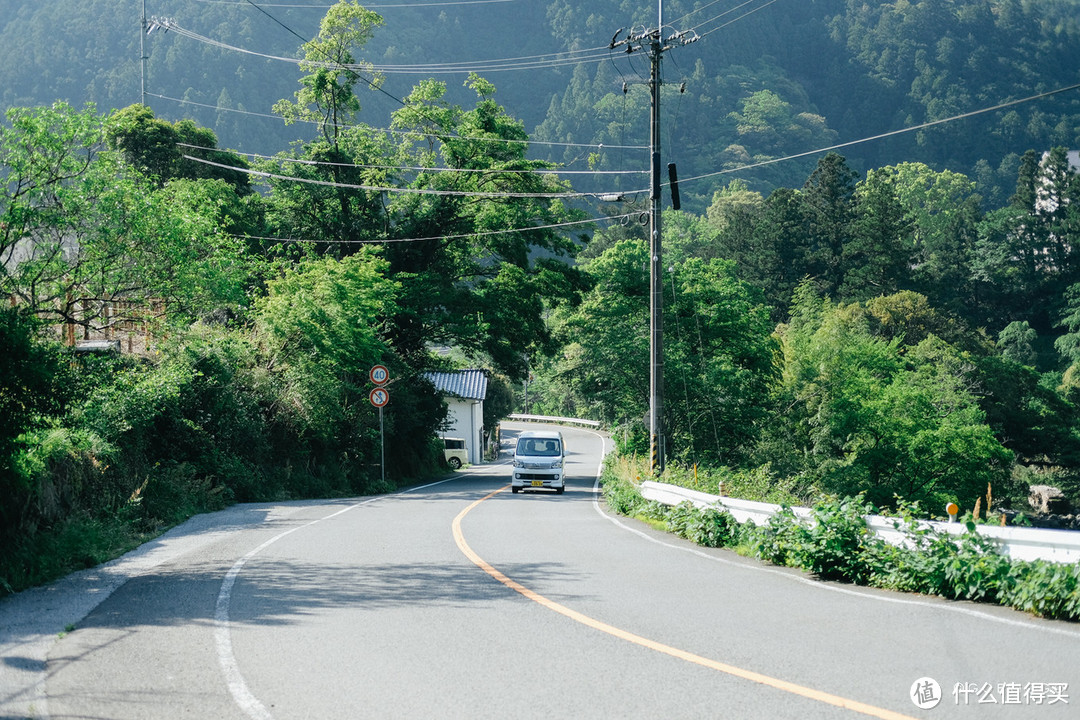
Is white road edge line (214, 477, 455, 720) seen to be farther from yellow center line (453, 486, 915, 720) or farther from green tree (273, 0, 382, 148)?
green tree (273, 0, 382, 148)

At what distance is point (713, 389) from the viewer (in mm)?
37312

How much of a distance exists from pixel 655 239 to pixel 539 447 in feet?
28.6

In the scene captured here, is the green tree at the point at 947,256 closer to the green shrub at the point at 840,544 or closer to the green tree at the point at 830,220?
the green tree at the point at 830,220

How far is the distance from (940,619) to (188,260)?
577 inches

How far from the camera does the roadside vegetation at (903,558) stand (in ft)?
27.2

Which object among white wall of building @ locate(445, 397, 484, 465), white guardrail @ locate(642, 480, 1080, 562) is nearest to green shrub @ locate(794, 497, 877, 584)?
white guardrail @ locate(642, 480, 1080, 562)

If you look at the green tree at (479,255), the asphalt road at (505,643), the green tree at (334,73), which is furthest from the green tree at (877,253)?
the asphalt road at (505,643)

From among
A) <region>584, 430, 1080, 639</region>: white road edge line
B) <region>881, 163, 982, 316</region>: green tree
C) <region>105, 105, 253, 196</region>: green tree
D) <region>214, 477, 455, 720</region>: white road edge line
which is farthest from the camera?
<region>881, 163, 982, 316</region>: green tree

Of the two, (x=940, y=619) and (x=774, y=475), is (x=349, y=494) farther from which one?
(x=940, y=619)

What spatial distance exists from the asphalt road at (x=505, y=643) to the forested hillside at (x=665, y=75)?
10587cm

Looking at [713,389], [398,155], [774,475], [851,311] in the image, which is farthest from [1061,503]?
[398,155]

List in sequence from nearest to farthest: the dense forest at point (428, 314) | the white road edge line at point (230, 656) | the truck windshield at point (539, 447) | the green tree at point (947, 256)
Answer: the white road edge line at point (230, 656) → the dense forest at point (428, 314) → the truck windshield at point (539, 447) → the green tree at point (947, 256)

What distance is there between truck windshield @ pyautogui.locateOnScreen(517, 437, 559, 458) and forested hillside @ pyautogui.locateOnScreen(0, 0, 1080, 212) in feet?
285

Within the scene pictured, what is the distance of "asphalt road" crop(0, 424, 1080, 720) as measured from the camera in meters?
6.04
